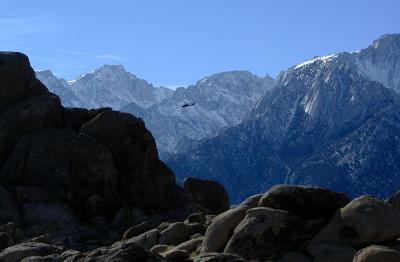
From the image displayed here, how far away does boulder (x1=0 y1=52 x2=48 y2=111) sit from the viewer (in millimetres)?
88062

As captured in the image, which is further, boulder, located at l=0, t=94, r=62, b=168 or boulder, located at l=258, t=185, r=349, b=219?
boulder, located at l=0, t=94, r=62, b=168

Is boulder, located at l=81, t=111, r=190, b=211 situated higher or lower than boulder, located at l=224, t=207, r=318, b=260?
higher

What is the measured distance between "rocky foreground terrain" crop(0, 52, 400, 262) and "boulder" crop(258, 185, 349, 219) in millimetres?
63

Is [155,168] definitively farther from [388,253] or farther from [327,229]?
[388,253]

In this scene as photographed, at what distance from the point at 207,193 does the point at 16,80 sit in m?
29.6

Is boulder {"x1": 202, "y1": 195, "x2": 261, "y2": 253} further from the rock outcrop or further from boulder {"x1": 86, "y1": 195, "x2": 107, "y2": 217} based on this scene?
boulder {"x1": 86, "y1": 195, "x2": 107, "y2": 217}

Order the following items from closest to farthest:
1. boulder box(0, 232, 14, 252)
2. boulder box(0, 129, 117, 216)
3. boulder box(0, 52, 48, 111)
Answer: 1. boulder box(0, 232, 14, 252)
2. boulder box(0, 129, 117, 216)
3. boulder box(0, 52, 48, 111)

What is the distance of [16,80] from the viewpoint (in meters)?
88.9

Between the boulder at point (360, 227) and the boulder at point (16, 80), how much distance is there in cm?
5432

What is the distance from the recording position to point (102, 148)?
79.4 m

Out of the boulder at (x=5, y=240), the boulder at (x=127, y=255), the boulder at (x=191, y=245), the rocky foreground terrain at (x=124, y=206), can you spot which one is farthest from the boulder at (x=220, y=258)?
the boulder at (x=5, y=240)

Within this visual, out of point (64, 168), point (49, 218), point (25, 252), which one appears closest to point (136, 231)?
point (49, 218)

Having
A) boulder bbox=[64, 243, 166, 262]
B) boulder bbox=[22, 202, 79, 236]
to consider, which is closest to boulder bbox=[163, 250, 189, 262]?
boulder bbox=[64, 243, 166, 262]

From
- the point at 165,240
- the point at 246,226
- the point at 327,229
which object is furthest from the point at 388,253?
the point at 165,240
